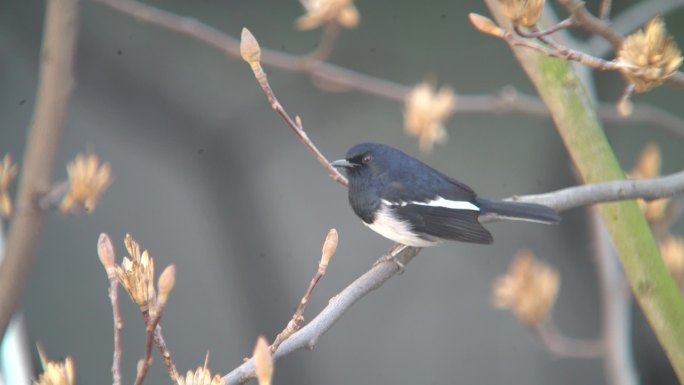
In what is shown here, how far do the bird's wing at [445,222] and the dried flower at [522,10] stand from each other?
0.71 meters

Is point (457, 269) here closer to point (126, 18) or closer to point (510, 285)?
point (510, 285)

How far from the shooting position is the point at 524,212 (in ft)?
5.00

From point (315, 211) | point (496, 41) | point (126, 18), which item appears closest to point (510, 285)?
point (315, 211)

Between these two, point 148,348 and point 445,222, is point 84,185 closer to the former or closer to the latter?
point 148,348

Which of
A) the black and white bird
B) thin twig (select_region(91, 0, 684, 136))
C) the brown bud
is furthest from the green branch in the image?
the brown bud

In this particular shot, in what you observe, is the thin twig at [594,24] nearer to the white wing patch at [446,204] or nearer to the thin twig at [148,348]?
the thin twig at [148,348]

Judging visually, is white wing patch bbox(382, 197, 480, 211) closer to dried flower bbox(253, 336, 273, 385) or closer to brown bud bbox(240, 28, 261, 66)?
brown bud bbox(240, 28, 261, 66)

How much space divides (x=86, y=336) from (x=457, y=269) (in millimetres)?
1150

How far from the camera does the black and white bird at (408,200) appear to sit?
1725 millimetres

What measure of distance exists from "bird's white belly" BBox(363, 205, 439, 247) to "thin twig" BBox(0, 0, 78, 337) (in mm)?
675

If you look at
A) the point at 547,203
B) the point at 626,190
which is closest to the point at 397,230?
the point at 547,203

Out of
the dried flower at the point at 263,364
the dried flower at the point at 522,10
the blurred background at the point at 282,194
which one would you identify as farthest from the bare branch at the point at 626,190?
the blurred background at the point at 282,194

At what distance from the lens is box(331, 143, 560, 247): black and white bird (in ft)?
5.66

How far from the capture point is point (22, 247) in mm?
1304
